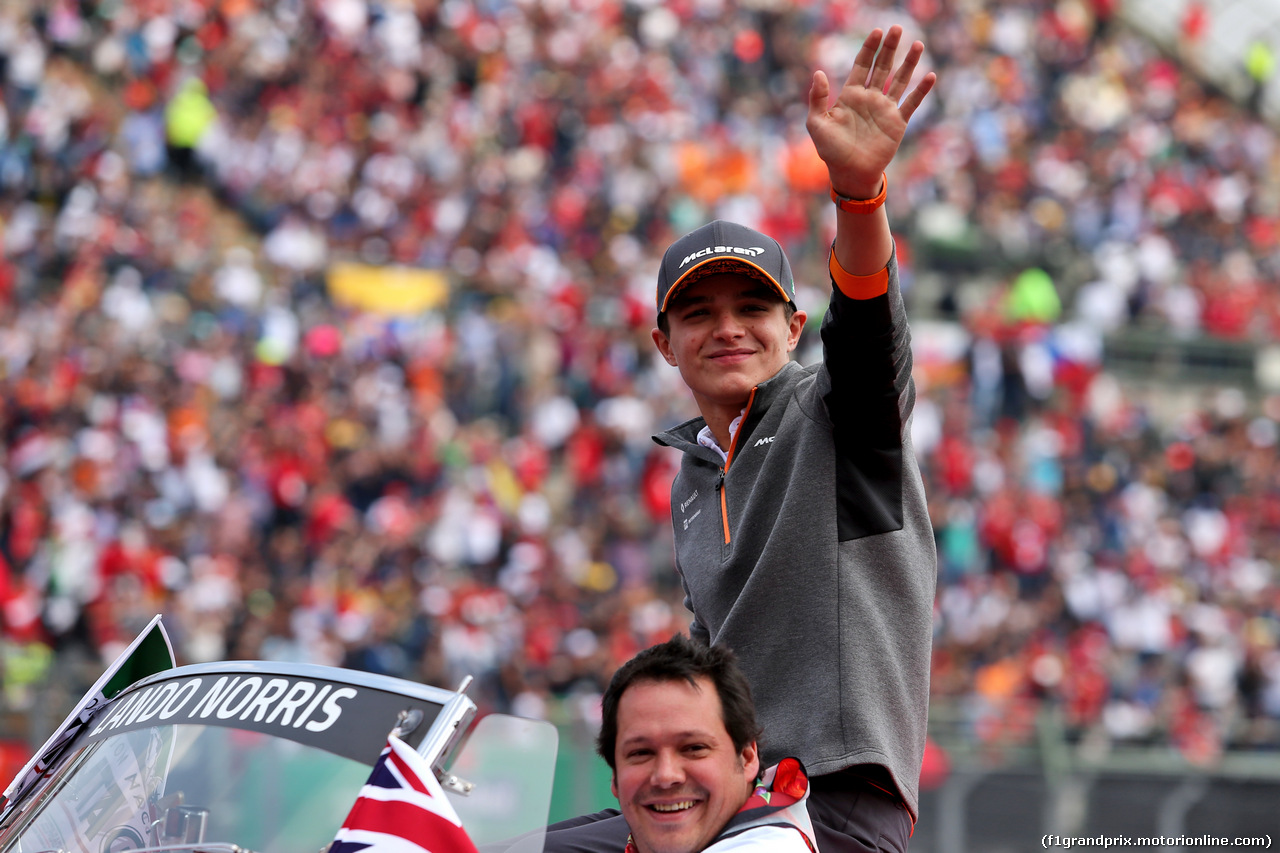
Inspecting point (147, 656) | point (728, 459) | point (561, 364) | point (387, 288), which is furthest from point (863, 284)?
point (387, 288)

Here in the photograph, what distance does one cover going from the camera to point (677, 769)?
2.46 metres

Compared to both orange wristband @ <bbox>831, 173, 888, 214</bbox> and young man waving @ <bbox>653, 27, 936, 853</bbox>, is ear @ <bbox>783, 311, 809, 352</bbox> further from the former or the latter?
orange wristband @ <bbox>831, 173, 888, 214</bbox>

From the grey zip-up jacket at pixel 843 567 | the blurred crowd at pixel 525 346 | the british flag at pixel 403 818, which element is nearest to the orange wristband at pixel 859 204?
the grey zip-up jacket at pixel 843 567

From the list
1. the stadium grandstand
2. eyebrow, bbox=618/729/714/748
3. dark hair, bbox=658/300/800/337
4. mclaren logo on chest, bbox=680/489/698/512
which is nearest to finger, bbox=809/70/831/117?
dark hair, bbox=658/300/800/337

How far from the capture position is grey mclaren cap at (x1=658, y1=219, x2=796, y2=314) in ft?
9.35

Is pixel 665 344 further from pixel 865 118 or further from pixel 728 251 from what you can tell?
pixel 865 118

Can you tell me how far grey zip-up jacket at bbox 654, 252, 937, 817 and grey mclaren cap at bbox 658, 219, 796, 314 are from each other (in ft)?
0.71

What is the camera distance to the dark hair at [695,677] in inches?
98.8

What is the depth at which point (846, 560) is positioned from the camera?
8.87ft

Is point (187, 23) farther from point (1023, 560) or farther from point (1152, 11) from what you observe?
point (1152, 11)

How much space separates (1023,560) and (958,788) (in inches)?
168

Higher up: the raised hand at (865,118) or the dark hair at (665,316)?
the raised hand at (865,118)

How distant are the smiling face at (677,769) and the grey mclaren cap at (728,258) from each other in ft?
2.57

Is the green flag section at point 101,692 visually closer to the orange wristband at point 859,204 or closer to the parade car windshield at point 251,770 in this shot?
the parade car windshield at point 251,770
